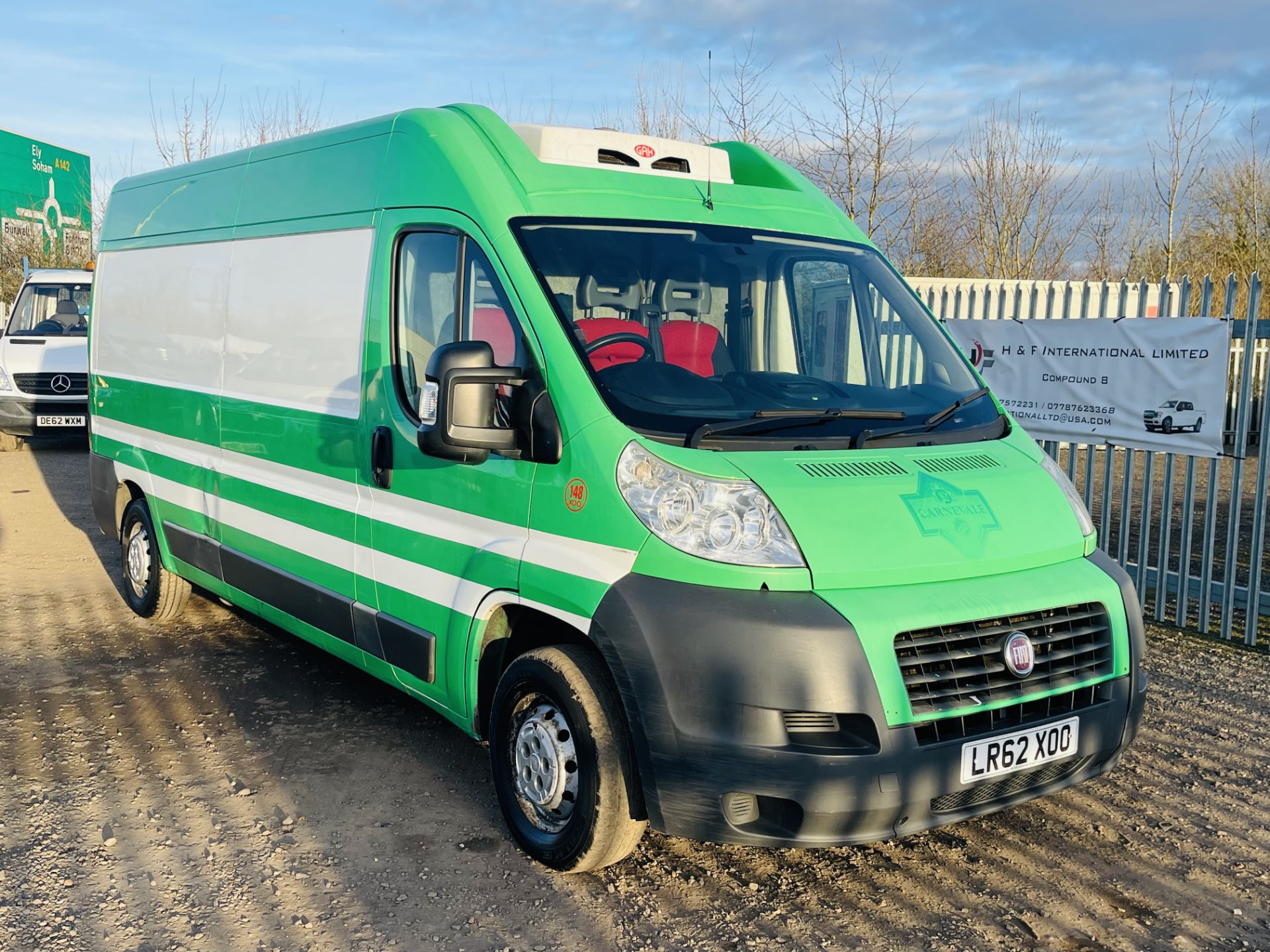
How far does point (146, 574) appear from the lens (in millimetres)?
6902

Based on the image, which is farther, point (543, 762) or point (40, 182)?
point (40, 182)

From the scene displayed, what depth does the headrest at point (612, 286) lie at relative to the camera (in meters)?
3.90

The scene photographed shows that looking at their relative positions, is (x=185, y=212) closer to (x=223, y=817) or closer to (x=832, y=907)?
(x=223, y=817)

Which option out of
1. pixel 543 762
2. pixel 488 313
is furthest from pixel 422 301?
pixel 543 762

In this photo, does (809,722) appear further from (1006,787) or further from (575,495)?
(575,495)

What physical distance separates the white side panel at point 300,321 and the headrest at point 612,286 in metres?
1.06

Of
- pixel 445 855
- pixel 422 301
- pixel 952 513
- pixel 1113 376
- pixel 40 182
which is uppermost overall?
pixel 40 182

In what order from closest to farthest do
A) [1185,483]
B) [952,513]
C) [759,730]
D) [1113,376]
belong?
[759,730] → [952,513] → [1185,483] → [1113,376]

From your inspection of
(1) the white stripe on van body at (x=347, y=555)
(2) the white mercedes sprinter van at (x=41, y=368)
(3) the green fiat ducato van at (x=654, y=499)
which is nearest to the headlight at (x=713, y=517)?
(3) the green fiat ducato van at (x=654, y=499)

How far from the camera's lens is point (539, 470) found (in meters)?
3.65

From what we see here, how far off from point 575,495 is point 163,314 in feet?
12.4

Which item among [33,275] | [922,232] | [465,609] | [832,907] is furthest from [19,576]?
[922,232]

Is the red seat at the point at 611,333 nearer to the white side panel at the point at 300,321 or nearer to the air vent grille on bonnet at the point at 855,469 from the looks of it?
the air vent grille on bonnet at the point at 855,469

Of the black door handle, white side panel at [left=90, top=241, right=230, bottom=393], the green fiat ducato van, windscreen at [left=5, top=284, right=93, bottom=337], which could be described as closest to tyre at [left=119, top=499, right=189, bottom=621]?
white side panel at [left=90, top=241, right=230, bottom=393]
